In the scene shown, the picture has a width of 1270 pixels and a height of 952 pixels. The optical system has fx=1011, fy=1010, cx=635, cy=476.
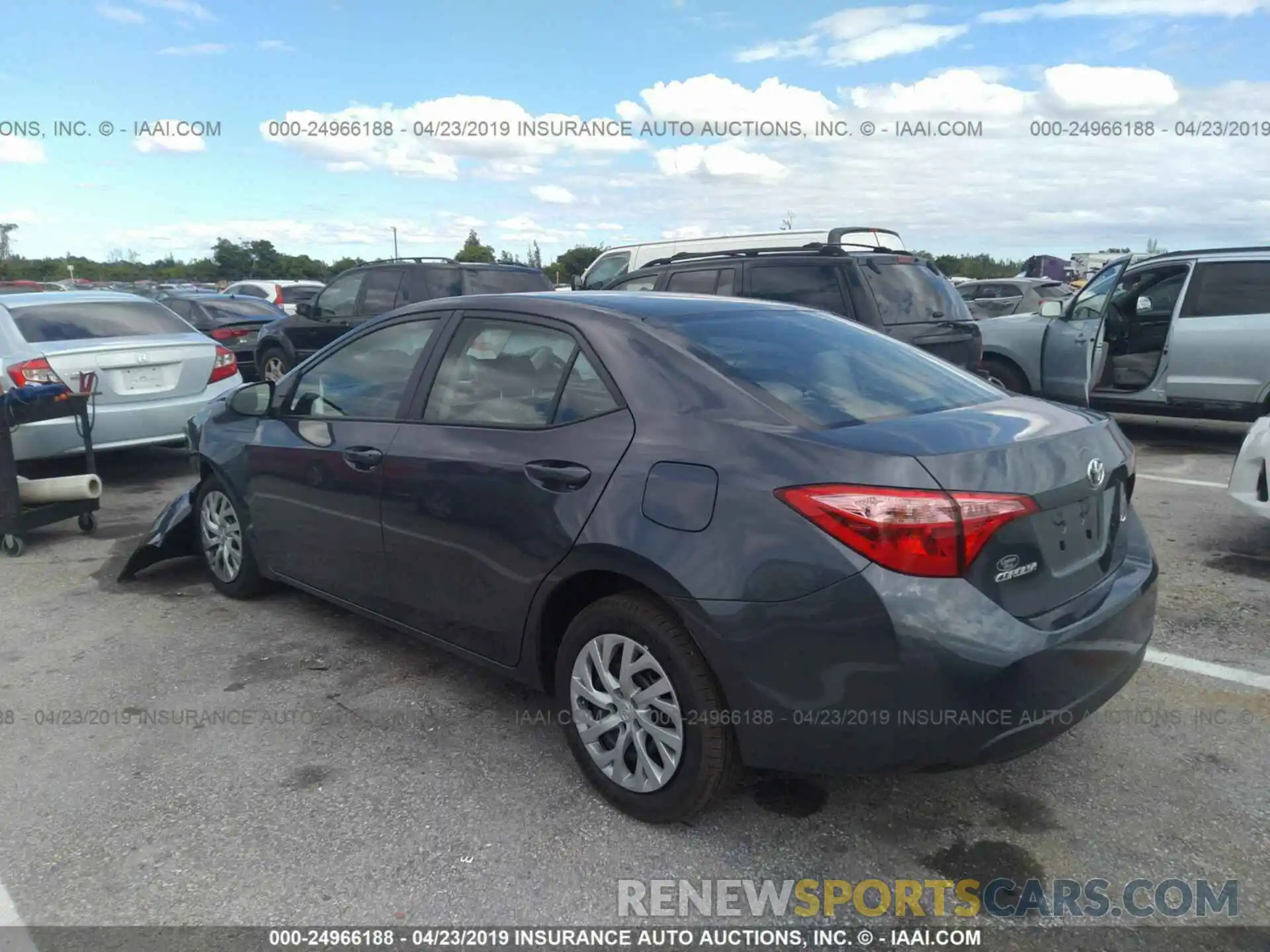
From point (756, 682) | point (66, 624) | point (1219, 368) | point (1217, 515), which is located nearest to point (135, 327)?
point (66, 624)

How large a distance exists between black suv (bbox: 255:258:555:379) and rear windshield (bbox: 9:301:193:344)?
273 centimetres

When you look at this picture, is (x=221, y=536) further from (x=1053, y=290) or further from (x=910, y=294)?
(x=1053, y=290)

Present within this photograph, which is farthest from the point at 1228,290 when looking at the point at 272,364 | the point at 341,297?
the point at 272,364

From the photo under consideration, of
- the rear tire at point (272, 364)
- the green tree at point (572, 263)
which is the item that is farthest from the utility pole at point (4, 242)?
the rear tire at point (272, 364)

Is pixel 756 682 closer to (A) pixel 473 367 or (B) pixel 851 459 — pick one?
(B) pixel 851 459

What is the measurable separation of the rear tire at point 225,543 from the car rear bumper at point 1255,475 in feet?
16.9

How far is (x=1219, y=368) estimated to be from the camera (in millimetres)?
9023

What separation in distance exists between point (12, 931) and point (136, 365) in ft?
20.1

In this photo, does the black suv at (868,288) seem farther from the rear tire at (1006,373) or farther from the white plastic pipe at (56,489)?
the white plastic pipe at (56,489)

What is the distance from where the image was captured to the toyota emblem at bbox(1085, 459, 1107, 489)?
2.96 metres

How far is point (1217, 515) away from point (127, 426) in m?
7.93

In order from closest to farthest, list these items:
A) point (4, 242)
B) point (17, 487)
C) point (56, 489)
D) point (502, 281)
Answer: point (17, 487), point (56, 489), point (502, 281), point (4, 242)

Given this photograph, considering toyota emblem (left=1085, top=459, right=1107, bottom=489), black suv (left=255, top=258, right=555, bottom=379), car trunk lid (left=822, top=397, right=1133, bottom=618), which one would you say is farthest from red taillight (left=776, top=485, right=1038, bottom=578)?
black suv (left=255, top=258, right=555, bottom=379)

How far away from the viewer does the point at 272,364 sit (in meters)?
13.5
